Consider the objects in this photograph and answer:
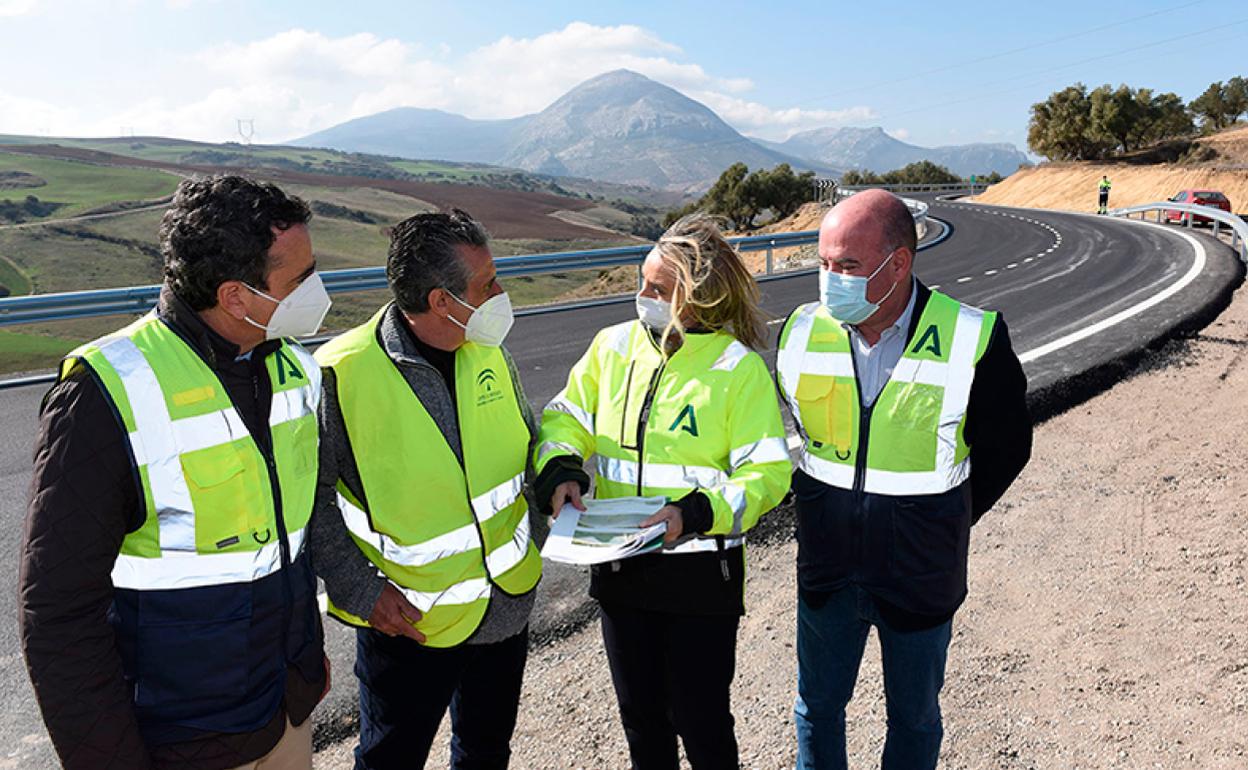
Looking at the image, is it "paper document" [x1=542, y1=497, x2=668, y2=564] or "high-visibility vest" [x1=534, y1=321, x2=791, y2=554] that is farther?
"high-visibility vest" [x1=534, y1=321, x2=791, y2=554]

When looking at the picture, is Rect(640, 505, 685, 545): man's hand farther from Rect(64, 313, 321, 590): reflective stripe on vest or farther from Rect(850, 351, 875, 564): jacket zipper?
Rect(64, 313, 321, 590): reflective stripe on vest

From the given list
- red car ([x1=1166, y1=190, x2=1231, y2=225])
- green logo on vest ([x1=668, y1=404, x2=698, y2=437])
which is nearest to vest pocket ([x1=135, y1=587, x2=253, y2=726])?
green logo on vest ([x1=668, y1=404, x2=698, y2=437])

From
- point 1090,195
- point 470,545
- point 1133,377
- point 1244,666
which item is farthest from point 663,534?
point 1090,195

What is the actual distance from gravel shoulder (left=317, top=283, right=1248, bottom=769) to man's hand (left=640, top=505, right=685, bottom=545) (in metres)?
1.23

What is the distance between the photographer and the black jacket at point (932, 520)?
2.62m

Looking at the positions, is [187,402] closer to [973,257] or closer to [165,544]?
[165,544]

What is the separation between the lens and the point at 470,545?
2436 millimetres

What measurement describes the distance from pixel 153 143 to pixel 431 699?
202m

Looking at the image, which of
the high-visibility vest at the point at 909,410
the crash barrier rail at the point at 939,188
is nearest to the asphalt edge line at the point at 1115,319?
the high-visibility vest at the point at 909,410

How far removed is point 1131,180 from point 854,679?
184 feet

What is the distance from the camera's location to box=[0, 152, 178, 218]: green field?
7538 cm

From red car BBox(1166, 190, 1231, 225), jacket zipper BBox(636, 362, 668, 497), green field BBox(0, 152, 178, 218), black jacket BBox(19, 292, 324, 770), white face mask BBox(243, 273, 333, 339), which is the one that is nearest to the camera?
black jacket BBox(19, 292, 324, 770)

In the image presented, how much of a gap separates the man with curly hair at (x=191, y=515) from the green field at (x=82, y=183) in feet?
272

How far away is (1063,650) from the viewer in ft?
11.7
